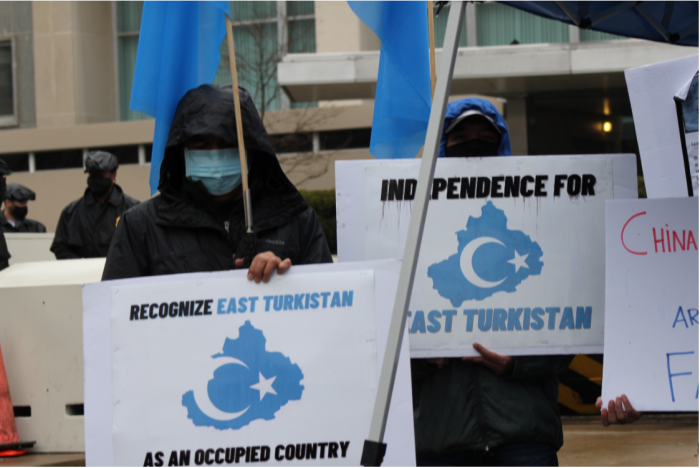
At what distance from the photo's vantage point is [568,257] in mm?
2770

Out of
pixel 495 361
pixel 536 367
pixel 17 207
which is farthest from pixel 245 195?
pixel 17 207

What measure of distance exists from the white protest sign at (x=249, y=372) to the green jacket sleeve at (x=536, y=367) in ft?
1.71

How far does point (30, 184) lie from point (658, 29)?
18348mm

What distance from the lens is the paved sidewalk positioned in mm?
5672

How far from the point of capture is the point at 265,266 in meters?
2.44

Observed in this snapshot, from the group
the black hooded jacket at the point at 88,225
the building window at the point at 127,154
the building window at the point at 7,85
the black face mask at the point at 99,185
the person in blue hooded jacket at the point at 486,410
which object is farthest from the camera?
the building window at the point at 7,85

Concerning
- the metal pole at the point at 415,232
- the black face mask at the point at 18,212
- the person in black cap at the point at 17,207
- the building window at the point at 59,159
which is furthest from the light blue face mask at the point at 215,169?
the building window at the point at 59,159

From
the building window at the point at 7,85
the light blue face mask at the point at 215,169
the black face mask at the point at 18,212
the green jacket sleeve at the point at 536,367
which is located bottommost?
the green jacket sleeve at the point at 536,367

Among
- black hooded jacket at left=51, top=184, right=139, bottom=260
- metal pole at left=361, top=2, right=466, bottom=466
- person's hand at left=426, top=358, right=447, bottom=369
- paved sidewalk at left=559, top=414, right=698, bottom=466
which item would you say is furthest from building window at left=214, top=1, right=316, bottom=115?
metal pole at left=361, top=2, right=466, bottom=466

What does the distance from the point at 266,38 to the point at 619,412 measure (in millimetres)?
14925

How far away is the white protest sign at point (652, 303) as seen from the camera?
2.47m

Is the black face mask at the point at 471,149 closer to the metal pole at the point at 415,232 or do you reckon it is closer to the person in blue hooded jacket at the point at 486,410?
the person in blue hooded jacket at the point at 486,410

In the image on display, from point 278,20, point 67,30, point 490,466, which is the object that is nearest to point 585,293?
point 490,466

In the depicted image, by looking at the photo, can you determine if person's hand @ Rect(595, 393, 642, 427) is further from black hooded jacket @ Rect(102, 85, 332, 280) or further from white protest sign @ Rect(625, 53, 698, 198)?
black hooded jacket @ Rect(102, 85, 332, 280)
